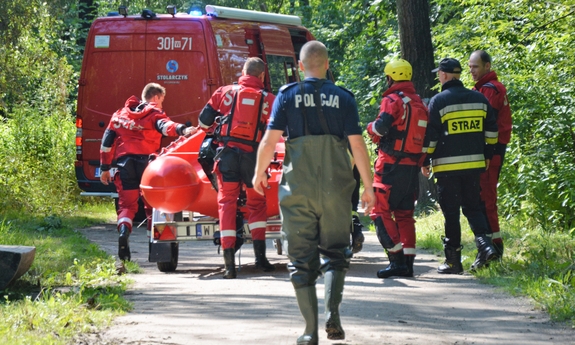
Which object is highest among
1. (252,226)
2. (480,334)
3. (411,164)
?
(411,164)

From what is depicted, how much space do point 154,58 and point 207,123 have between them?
495cm

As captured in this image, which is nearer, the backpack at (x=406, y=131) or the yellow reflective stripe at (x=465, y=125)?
the backpack at (x=406, y=131)

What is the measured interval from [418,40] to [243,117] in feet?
20.5

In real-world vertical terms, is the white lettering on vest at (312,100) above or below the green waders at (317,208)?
above

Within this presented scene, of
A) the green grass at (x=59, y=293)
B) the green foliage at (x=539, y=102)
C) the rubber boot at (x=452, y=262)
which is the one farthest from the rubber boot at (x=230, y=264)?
the green foliage at (x=539, y=102)

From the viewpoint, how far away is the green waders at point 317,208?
19.2 ft

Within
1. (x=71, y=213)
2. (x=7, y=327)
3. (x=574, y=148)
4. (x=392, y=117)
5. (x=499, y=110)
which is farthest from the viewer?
(x=71, y=213)

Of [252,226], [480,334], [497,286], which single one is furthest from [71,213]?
[480,334]

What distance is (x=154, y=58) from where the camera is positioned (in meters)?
13.9

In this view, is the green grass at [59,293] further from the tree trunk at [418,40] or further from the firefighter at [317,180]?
the tree trunk at [418,40]

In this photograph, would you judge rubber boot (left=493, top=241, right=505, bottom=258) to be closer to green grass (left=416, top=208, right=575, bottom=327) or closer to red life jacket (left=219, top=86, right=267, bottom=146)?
green grass (left=416, top=208, right=575, bottom=327)

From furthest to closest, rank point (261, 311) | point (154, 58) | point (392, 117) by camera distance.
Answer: point (154, 58)
point (392, 117)
point (261, 311)

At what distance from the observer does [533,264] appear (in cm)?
873

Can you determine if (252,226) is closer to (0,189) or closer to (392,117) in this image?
(392,117)
